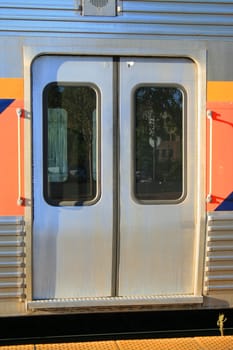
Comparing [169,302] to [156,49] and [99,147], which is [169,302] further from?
[156,49]

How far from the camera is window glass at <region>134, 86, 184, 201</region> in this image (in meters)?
4.30

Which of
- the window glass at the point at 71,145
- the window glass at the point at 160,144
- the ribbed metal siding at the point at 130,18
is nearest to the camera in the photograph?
the ribbed metal siding at the point at 130,18

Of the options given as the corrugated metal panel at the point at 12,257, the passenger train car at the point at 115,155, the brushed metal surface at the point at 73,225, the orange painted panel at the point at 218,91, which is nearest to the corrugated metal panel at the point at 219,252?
the passenger train car at the point at 115,155

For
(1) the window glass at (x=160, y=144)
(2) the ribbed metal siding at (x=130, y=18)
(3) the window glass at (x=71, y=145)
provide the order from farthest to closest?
(1) the window glass at (x=160, y=144)
(3) the window glass at (x=71, y=145)
(2) the ribbed metal siding at (x=130, y=18)

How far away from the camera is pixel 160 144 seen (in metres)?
4.35

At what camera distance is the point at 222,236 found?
4.32 metres

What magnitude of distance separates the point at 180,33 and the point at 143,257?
1.78m

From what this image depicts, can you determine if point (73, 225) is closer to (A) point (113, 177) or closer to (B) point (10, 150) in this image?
(A) point (113, 177)

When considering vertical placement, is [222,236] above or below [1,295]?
above

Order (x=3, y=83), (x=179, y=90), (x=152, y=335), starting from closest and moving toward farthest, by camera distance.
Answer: (x=3, y=83)
(x=179, y=90)
(x=152, y=335)

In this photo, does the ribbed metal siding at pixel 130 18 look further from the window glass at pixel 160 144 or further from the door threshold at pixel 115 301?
the door threshold at pixel 115 301

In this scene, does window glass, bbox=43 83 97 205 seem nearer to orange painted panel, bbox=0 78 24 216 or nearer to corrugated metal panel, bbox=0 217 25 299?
orange painted panel, bbox=0 78 24 216

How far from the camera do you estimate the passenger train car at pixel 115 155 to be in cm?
409

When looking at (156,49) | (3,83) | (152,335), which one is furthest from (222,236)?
(3,83)
